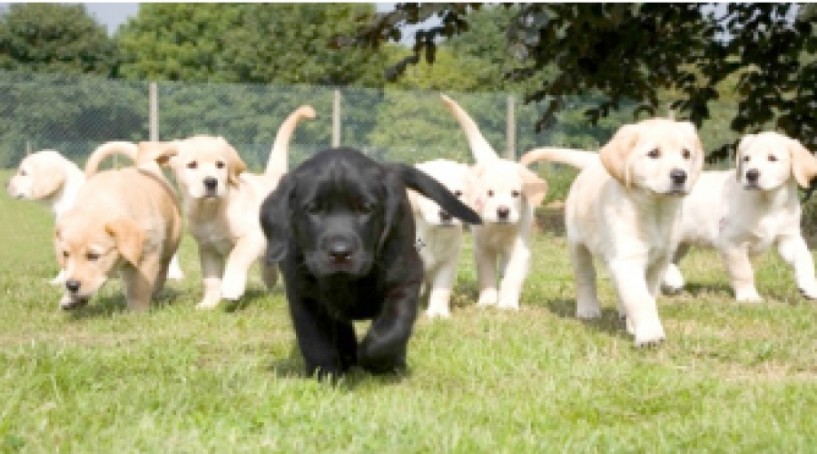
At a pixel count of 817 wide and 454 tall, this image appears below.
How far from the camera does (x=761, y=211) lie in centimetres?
701

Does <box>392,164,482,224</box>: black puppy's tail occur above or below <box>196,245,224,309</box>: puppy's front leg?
above

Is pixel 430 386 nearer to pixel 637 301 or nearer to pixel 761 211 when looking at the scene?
pixel 637 301

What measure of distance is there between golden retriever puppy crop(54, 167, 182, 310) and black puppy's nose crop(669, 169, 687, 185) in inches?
119

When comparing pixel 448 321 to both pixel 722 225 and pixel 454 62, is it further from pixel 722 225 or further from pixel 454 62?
pixel 454 62

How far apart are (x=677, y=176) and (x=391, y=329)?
1.92m

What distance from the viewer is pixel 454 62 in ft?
108

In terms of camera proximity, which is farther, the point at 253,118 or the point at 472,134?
the point at 253,118

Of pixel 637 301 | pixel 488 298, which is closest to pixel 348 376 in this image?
pixel 637 301

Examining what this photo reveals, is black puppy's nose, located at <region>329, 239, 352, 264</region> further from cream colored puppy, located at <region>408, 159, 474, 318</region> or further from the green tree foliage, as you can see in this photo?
the green tree foliage

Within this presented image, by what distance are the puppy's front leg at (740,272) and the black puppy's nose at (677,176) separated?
217 cm

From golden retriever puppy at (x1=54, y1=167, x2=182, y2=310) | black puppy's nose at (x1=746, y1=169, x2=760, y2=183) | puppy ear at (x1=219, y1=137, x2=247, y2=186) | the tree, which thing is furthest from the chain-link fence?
Result: black puppy's nose at (x1=746, y1=169, x2=760, y2=183)

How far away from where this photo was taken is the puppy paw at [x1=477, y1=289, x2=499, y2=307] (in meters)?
6.64

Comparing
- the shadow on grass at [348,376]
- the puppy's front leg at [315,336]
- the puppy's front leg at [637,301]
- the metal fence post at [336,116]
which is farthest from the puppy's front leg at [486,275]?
the metal fence post at [336,116]

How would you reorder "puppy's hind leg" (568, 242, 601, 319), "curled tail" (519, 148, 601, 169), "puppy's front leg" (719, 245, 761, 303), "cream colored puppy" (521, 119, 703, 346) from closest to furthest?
"cream colored puppy" (521, 119, 703, 346) → "puppy's hind leg" (568, 242, 601, 319) → "curled tail" (519, 148, 601, 169) → "puppy's front leg" (719, 245, 761, 303)
